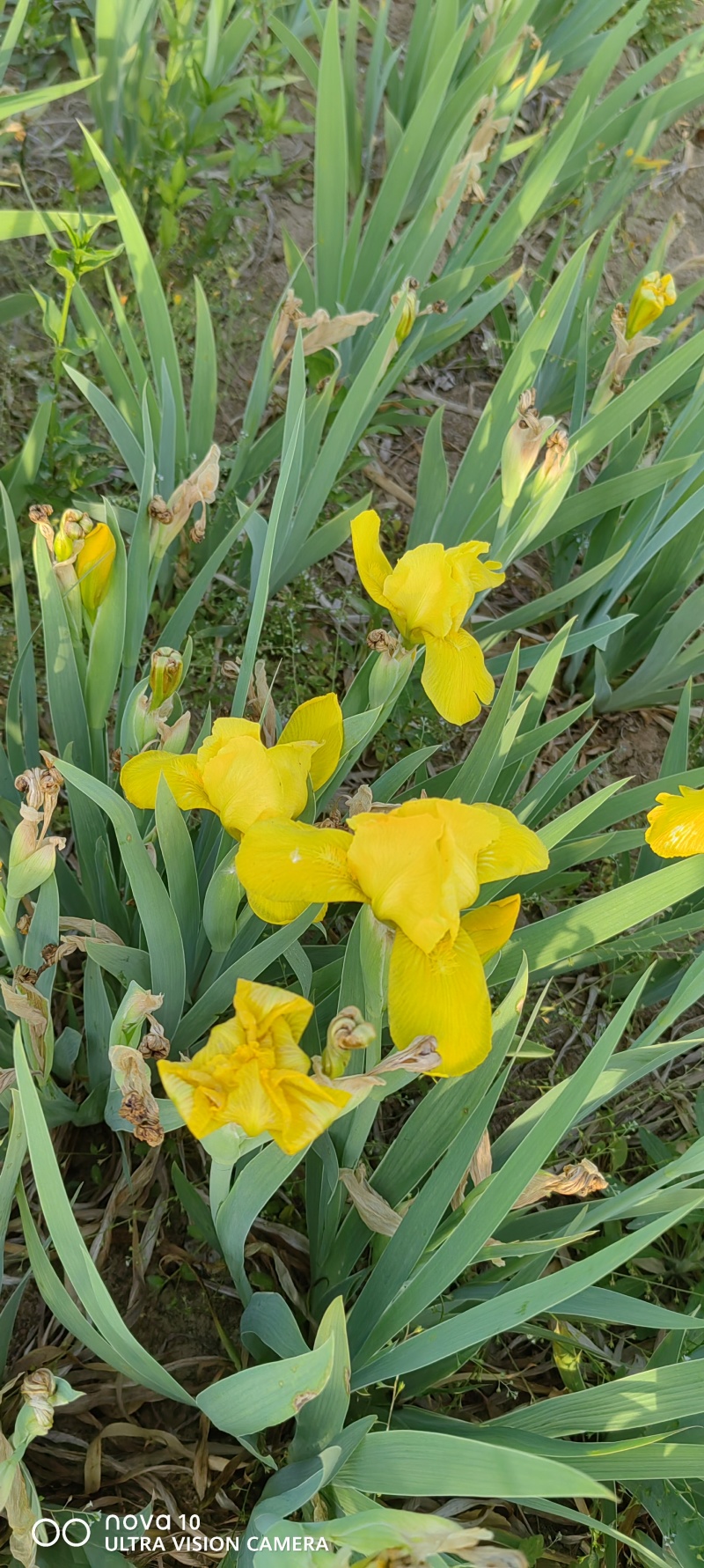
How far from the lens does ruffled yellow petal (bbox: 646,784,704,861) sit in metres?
0.86

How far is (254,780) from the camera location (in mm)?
731

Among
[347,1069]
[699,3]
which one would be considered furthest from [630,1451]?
[699,3]

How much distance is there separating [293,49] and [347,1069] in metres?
1.77

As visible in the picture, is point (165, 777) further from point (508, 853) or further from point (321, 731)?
point (508, 853)

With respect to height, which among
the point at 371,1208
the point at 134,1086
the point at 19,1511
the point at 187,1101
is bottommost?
the point at 19,1511

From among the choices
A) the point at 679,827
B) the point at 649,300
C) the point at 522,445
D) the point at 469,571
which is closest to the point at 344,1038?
the point at 679,827

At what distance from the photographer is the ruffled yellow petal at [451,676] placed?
0.96m

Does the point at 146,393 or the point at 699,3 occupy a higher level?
the point at 699,3

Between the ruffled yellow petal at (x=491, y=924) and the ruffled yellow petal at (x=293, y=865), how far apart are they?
0.36 feet

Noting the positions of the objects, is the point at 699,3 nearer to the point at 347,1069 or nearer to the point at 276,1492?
the point at 347,1069

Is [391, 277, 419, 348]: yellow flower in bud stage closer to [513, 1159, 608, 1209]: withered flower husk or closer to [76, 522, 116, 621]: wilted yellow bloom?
[76, 522, 116, 621]: wilted yellow bloom

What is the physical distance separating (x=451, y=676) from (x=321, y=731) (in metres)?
0.19

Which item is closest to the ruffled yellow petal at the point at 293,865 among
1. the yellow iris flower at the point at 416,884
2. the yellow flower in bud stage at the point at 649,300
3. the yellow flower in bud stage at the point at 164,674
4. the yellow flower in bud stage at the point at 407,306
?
the yellow iris flower at the point at 416,884

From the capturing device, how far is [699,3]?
9.38ft
